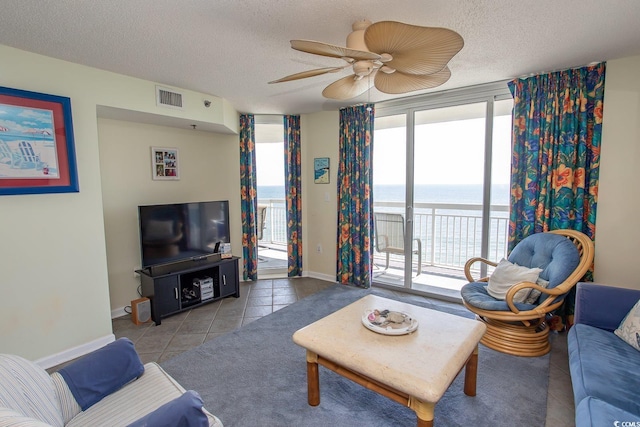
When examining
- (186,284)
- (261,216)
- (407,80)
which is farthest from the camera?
(261,216)

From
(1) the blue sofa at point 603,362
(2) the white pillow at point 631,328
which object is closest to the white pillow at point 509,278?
(1) the blue sofa at point 603,362

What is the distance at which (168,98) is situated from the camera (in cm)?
304

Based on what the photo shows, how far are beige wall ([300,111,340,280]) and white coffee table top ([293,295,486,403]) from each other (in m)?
2.30

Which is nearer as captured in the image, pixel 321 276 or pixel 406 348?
pixel 406 348

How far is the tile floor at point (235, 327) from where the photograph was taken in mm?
1955

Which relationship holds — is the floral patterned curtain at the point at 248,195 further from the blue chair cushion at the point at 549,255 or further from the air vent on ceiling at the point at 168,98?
the blue chair cushion at the point at 549,255

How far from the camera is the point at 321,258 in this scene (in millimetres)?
4527

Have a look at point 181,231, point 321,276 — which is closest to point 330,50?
point 181,231

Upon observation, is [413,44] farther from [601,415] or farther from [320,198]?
[320,198]

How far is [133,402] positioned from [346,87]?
2.14 meters

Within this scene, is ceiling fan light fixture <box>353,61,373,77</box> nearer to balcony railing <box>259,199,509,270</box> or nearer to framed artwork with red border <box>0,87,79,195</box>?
framed artwork with red border <box>0,87,79,195</box>

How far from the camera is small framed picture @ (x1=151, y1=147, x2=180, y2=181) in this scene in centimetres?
350

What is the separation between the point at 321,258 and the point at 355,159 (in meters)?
1.54

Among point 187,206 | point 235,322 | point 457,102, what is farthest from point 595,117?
point 187,206
